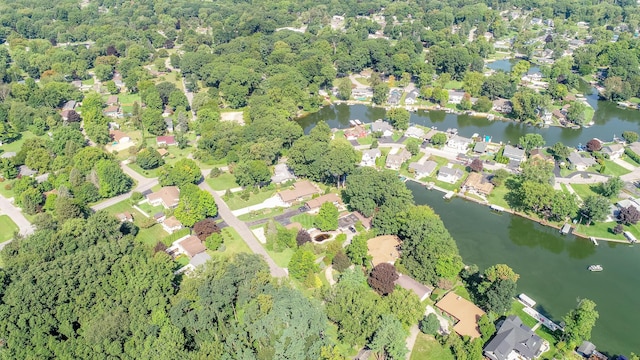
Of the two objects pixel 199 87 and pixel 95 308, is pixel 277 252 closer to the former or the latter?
pixel 95 308

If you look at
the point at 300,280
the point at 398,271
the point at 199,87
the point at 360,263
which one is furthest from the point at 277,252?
the point at 199,87

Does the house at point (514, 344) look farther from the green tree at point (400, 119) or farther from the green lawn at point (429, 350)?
the green tree at point (400, 119)

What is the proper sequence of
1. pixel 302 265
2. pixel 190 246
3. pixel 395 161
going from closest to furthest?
pixel 302 265 < pixel 190 246 < pixel 395 161

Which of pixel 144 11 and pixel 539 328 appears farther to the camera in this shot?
pixel 144 11

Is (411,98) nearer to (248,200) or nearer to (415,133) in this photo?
(415,133)

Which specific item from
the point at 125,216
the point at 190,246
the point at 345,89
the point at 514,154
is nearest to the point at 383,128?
the point at 345,89

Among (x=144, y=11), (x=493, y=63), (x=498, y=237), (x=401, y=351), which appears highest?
(x=401, y=351)

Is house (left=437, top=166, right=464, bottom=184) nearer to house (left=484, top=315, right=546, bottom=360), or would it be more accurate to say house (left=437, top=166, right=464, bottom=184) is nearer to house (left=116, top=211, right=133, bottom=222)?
house (left=484, top=315, right=546, bottom=360)
